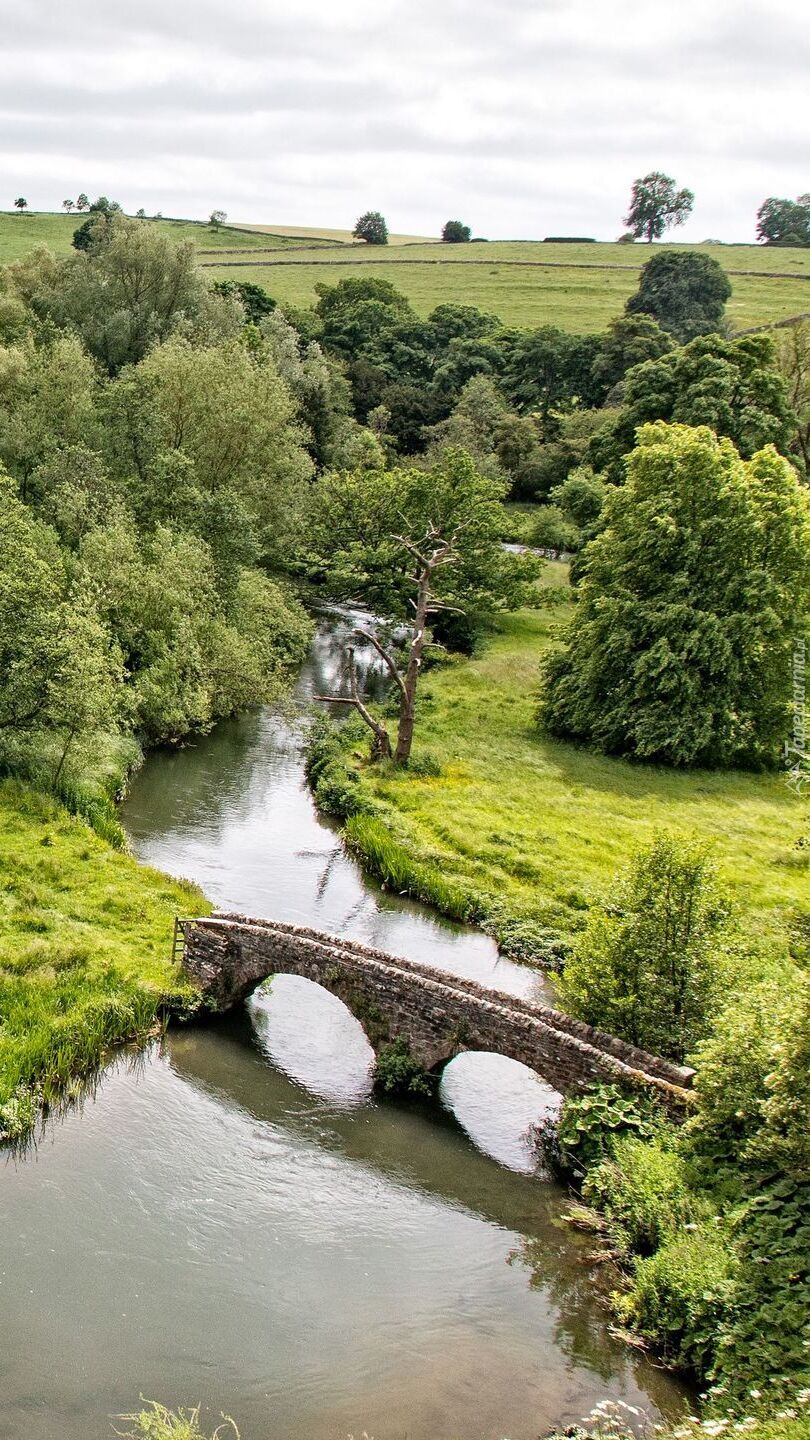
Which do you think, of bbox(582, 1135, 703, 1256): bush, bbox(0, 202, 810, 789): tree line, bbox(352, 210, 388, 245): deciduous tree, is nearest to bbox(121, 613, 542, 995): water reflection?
bbox(0, 202, 810, 789): tree line

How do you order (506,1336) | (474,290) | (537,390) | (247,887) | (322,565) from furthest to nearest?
(474,290), (537,390), (322,565), (247,887), (506,1336)

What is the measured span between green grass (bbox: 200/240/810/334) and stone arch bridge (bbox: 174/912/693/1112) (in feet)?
332

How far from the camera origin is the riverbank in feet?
105

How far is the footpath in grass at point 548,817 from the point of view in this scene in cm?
3247

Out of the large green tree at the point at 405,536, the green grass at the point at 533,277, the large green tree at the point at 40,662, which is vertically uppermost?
the green grass at the point at 533,277

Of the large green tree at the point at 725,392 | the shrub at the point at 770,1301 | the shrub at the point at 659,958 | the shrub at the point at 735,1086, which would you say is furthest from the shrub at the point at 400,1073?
the large green tree at the point at 725,392

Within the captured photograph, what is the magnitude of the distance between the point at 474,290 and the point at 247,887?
116846 mm

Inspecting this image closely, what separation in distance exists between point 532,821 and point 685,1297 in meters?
21.0

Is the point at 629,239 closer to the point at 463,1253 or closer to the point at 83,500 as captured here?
the point at 83,500

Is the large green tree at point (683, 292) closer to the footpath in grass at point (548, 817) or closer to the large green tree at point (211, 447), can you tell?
the large green tree at point (211, 447)

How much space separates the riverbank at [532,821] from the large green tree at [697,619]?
148 centimetres

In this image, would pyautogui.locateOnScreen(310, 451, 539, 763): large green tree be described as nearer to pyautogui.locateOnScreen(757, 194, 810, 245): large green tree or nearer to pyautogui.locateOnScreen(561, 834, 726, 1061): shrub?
pyautogui.locateOnScreen(561, 834, 726, 1061): shrub

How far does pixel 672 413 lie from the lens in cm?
6038

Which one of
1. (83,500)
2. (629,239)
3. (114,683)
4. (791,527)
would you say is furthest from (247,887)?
(629,239)
